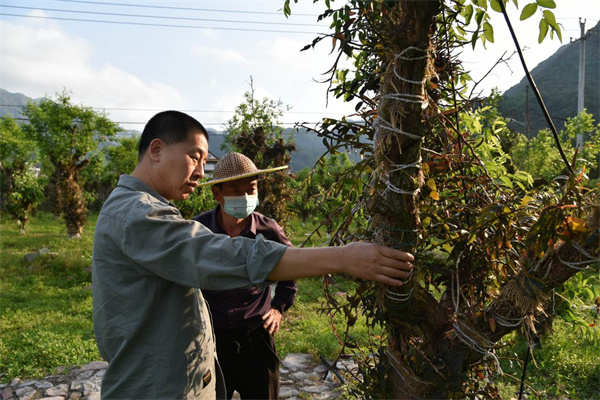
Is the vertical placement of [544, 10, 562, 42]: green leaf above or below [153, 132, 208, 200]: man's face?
above

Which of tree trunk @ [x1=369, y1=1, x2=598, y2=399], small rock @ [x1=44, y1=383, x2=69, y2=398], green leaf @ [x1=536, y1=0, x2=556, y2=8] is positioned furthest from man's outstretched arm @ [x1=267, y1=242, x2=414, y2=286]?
small rock @ [x1=44, y1=383, x2=69, y2=398]

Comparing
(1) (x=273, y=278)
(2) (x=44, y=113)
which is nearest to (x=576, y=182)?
(1) (x=273, y=278)

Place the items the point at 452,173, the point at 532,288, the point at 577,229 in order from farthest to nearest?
the point at 452,173, the point at 532,288, the point at 577,229

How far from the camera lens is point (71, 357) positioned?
5.41m

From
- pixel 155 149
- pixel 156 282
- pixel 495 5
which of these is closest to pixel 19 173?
pixel 155 149

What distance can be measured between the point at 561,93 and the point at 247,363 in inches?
2200

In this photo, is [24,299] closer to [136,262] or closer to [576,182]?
[136,262]

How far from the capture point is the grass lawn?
15.3 ft

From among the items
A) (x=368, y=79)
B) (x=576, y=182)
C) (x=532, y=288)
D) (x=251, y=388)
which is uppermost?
(x=368, y=79)

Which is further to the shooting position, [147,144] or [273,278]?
[147,144]

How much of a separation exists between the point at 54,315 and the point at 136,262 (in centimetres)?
753

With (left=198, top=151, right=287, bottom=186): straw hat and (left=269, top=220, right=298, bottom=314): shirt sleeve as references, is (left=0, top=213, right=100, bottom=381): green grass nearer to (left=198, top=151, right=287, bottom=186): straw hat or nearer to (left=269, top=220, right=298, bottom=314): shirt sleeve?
(left=269, top=220, right=298, bottom=314): shirt sleeve

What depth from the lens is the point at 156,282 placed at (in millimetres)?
1725

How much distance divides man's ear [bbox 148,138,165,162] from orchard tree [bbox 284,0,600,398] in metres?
0.79
